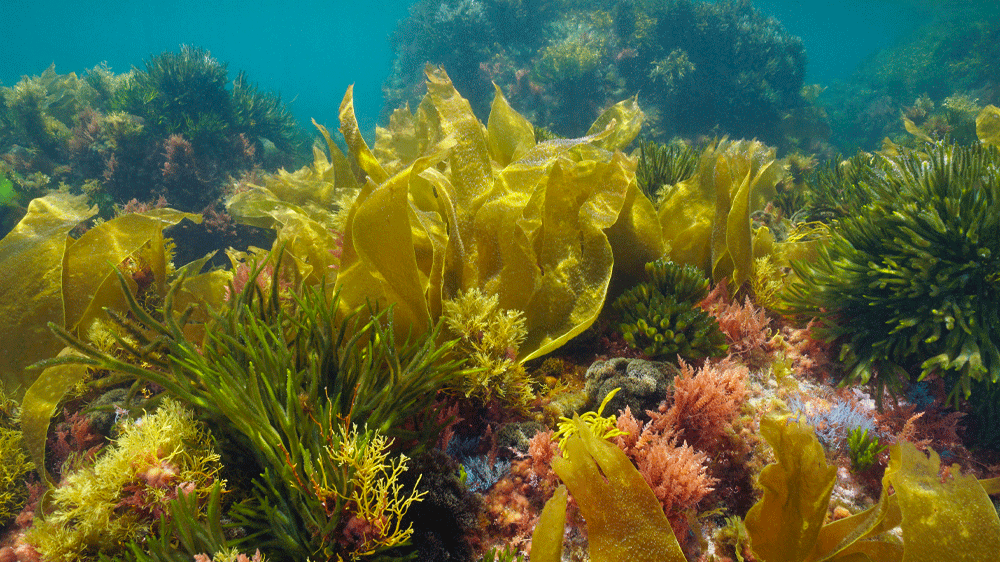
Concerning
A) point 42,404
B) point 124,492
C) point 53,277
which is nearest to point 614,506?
point 124,492

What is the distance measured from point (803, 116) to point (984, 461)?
49.1ft

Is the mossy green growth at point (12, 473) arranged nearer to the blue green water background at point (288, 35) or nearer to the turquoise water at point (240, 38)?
the blue green water background at point (288, 35)

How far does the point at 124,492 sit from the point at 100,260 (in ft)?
4.97

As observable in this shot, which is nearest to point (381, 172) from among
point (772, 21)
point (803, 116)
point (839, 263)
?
point (839, 263)

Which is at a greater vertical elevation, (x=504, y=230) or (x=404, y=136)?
(x=404, y=136)

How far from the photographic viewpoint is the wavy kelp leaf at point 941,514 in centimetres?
111

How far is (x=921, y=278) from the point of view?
1.92 meters

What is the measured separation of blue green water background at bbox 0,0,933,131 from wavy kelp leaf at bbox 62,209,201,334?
62388 millimetres

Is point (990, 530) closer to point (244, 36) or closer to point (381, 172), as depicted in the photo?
point (381, 172)

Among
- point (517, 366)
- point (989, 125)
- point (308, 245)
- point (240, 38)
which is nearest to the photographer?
point (517, 366)

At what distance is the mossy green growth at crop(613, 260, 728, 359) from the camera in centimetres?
216

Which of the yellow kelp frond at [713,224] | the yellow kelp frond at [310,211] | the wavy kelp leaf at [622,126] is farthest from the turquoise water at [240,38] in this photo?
the yellow kelp frond at [713,224]

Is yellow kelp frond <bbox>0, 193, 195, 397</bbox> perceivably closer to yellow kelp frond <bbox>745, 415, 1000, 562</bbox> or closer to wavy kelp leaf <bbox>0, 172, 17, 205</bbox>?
yellow kelp frond <bbox>745, 415, 1000, 562</bbox>

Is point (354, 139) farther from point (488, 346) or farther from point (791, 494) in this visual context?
point (791, 494)
